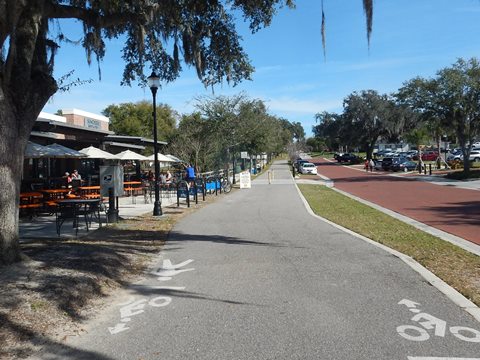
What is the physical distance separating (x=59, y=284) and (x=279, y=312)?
9.41 feet

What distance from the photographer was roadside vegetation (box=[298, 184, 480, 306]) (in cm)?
702

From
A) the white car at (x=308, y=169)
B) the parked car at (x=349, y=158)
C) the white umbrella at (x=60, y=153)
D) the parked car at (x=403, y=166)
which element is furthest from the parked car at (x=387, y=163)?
the white umbrella at (x=60, y=153)

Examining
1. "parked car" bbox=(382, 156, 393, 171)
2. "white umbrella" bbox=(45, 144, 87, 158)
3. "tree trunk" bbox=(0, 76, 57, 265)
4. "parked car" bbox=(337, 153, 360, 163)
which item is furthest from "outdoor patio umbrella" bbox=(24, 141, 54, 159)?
"parked car" bbox=(337, 153, 360, 163)

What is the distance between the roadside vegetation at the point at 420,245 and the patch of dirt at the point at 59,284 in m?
4.73

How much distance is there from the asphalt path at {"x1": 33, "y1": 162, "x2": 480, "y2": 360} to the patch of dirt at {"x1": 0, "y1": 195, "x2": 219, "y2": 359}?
0.27 meters

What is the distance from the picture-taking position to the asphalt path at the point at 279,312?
445 centimetres

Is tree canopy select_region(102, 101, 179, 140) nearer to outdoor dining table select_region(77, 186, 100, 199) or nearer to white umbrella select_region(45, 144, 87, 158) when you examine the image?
outdoor dining table select_region(77, 186, 100, 199)

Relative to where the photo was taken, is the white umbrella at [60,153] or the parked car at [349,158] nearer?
the white umbrella at [60,153]

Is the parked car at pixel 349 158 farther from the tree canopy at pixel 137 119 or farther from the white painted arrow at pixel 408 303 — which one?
the white painted arrow at pixel 408 303

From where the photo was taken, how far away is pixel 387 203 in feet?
66.4

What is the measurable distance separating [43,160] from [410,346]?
78.3 feet

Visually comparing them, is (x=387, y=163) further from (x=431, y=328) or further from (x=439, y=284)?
(x=431, y=328)

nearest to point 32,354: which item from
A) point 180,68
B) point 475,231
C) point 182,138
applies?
point 180,68

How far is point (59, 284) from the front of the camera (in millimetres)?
6238
